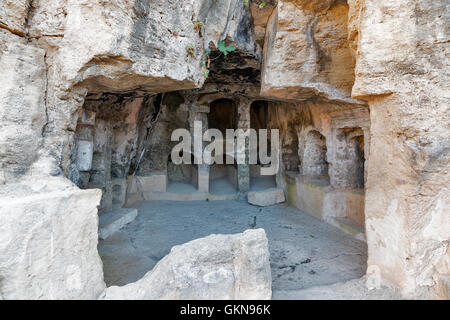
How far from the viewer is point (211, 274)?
7.88 feet

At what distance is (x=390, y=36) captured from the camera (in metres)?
2.60

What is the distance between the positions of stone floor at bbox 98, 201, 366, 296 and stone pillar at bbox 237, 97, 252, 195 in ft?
3.28

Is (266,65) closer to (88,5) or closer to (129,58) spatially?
(129,58)

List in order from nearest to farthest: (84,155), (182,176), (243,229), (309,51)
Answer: (309,51) < (84,155) < (243,229) < (182,176)

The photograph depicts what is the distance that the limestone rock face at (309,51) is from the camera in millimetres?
4340

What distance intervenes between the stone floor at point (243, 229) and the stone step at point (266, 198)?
25 cm

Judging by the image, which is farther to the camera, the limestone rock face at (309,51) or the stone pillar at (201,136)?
the stone pillar at (201,136)

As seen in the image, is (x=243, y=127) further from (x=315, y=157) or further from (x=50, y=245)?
(x=50, y=245)

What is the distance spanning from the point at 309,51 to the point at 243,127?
4315 mm

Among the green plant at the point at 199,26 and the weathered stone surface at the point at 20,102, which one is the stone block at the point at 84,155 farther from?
the green plant at the point at 199,26

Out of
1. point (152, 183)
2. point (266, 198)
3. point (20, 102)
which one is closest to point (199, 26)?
point (20, 102)

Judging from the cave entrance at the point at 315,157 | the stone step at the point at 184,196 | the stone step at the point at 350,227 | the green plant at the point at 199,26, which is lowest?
the stone step at the point at 350,227

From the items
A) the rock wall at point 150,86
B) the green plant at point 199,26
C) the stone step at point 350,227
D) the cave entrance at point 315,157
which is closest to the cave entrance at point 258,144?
the cave entrance at point 315,157
